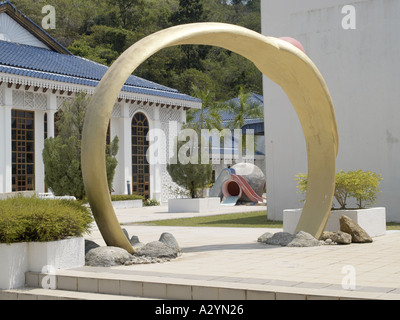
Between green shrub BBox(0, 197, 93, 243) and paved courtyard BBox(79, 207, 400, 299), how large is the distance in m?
0.57

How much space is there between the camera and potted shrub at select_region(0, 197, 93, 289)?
704cm

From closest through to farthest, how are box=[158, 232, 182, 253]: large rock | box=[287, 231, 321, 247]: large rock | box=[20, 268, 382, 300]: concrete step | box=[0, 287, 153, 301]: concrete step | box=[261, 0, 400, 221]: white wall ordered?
box=[20, 268, 382, 300]: concrete step → box=[0, 287, 153, 301]: concrete step → box=[158, 232, 182, 253]: large rock → box=[287, 231, 321, 247]: large rock → box=[261, 0, 400, 221]: white wall

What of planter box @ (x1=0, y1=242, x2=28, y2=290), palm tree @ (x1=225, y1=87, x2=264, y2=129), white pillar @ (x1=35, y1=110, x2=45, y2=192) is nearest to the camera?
planter box @ (x1=0, y1=242, x2=28, y2=290)

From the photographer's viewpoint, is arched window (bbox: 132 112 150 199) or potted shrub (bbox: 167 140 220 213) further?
arched window (bbox: 132 112 150 199)

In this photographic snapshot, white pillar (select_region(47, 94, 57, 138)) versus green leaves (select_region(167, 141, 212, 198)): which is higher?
white pillar (select_region(47, 94, 57, 138))

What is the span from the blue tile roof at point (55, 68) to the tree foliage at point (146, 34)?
13885 millimetres

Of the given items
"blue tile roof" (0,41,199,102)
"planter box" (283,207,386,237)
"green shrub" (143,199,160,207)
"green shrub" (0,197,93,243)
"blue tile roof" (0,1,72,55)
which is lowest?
"green shrub" (143,199,160,207)

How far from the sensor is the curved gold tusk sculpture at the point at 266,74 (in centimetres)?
766

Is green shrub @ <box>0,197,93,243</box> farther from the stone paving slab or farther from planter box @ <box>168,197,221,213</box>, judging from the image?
planter box @ <box>168,197,221,213</box>

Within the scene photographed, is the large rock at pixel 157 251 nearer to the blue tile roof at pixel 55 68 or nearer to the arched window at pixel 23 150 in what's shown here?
the blue tile roof at pixel 55 68

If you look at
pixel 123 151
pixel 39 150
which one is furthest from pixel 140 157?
pixel 39 150

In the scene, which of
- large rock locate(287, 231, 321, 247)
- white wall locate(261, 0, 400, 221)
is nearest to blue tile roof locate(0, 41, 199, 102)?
white wall locate(261, 0, 400, 221)

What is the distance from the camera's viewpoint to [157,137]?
31.1m
